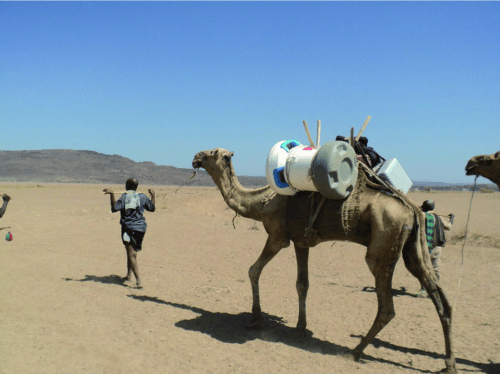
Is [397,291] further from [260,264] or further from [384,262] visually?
[384,262]

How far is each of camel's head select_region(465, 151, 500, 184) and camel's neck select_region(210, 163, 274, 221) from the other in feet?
9.44

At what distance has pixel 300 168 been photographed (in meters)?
5.66

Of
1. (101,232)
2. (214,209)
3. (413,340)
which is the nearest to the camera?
(413,340)

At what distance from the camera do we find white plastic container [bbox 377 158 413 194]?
592 centimetres

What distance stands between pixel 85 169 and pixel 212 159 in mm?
132588

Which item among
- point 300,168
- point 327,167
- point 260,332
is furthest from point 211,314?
point 327,167

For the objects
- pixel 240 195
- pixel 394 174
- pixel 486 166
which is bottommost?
pixel 240 195

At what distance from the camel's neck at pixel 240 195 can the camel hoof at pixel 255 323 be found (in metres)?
1.63

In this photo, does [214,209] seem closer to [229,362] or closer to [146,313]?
[146,313]

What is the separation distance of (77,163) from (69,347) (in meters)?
142

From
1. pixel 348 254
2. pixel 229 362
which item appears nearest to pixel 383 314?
pixel 229 362

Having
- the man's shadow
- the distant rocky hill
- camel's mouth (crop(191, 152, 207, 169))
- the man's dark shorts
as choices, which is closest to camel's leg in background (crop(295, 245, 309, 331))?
camel's mouth (crop(191, 152, 207, 169))

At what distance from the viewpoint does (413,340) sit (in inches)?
261

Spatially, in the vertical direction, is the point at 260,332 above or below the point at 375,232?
below
